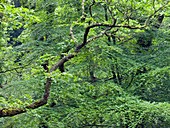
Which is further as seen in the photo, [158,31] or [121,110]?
[158,31]

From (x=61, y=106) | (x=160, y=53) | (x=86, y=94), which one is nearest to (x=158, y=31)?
(x=160, y=53)

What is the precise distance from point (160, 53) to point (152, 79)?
0.71m

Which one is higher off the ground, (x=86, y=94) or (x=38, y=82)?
(x=38, y=82)

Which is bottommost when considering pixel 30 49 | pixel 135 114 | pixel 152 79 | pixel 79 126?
pixel 79 126

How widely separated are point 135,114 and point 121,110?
0.20 meters

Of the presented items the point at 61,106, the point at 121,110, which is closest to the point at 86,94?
the point at 61,106

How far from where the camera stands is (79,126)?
448cm

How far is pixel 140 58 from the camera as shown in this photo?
193 inches

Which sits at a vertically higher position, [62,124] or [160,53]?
[160,53]

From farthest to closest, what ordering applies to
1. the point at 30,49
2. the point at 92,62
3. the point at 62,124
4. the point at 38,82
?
the point at 30,49, the point at 92,62, the point at 38,82, the point at 62,124

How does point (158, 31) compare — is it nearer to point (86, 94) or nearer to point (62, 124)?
point (86, 94)

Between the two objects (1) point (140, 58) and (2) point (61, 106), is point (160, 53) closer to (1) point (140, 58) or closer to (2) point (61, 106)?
(1) point (140, 58)

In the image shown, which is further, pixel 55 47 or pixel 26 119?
pixel 55 47

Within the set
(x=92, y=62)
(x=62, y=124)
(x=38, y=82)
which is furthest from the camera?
(x=92, y=62)
